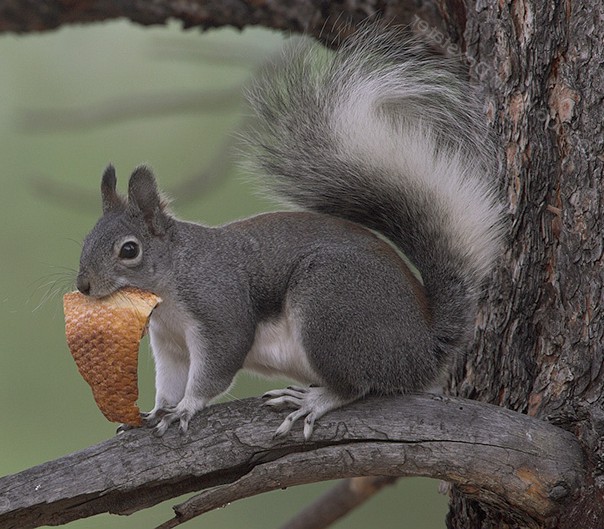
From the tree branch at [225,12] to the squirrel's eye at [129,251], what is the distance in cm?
68

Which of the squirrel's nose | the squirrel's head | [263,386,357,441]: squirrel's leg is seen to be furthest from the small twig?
the squirrel's nose

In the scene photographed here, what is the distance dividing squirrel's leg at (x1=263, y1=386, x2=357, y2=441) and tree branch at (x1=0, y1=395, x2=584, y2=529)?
0.02 m

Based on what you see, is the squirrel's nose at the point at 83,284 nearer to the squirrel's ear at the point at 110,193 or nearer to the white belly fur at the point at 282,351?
the squirrel's ear at the point at 110,193

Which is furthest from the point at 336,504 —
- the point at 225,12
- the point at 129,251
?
the point at 225,12

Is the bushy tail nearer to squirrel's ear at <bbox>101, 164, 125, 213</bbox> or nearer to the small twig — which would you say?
squirrel's ear at <bbox>101, 164, 125, 213</bbox>

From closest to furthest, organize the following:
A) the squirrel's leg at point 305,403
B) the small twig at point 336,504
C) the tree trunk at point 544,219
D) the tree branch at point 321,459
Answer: the tree branch at point 321,459 → the squirrel's leg at point 305,403 → the tree trunk at point 544,219 → the small twig at point 336,504

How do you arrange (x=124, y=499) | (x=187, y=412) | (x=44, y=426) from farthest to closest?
(x=44, y=426) < (x=187, y=412) < (x=124, y=499)

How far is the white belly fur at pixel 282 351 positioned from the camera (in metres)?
1.76

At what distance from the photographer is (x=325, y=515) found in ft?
7.00

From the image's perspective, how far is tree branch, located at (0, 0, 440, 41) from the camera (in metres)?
2.20

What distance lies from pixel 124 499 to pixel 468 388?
0.74 meters

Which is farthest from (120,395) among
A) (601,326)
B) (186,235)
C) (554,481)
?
(601,326)

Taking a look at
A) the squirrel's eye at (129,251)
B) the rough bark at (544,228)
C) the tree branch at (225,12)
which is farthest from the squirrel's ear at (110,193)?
the rough bark at (544,228)

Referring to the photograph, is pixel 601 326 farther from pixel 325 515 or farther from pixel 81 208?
pixel 81 208
